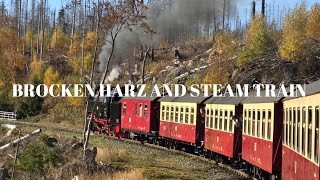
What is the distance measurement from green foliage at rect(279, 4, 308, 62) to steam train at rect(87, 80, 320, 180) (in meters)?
15.5

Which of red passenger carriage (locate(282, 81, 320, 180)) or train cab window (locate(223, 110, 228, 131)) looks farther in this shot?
train cab window (locate(223, 110, 228, 131))

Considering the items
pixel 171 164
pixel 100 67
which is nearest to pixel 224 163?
pixel 171 164

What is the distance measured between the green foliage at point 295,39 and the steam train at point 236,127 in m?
15.5

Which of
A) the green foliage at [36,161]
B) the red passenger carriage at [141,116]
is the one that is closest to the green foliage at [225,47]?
the red passenger carriage at [141,116]

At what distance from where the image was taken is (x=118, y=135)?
122ft

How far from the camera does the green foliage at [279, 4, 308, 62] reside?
1724 inches

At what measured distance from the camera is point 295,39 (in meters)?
45.1

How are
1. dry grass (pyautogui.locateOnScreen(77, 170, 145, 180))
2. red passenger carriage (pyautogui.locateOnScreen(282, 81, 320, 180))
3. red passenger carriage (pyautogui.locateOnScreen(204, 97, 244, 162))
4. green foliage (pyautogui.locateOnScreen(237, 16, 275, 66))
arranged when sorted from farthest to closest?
green foliage (pyautogui.locateOnScreen(237, 16, 275, 66)) → red passenger carriage (pyautogui.locateOnScreen(204, 97, 244, 162)) → dry grass (pyautogui.locateOnScreen(77, 170, 145, 180)) → red passenger carriage (pyautogui.locateOnScreen(282, 81, 320, 180))

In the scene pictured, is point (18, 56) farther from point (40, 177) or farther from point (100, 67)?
point (40, 177)

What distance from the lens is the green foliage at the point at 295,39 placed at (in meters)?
43.8

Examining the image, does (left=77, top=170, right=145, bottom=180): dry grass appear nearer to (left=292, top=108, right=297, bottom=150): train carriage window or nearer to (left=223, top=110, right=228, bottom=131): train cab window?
(left=223, top=110, right=228, bottom=131): train cab window

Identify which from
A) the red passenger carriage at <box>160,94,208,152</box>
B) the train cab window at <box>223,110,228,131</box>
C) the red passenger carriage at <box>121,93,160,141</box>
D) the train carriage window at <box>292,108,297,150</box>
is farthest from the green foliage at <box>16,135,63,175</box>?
the red passenger carriage at <box>121,93,160,141</box>

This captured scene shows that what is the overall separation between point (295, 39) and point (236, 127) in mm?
27061

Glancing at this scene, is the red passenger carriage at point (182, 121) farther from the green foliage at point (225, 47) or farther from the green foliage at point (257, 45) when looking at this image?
the green foliage at point (225, 47)
